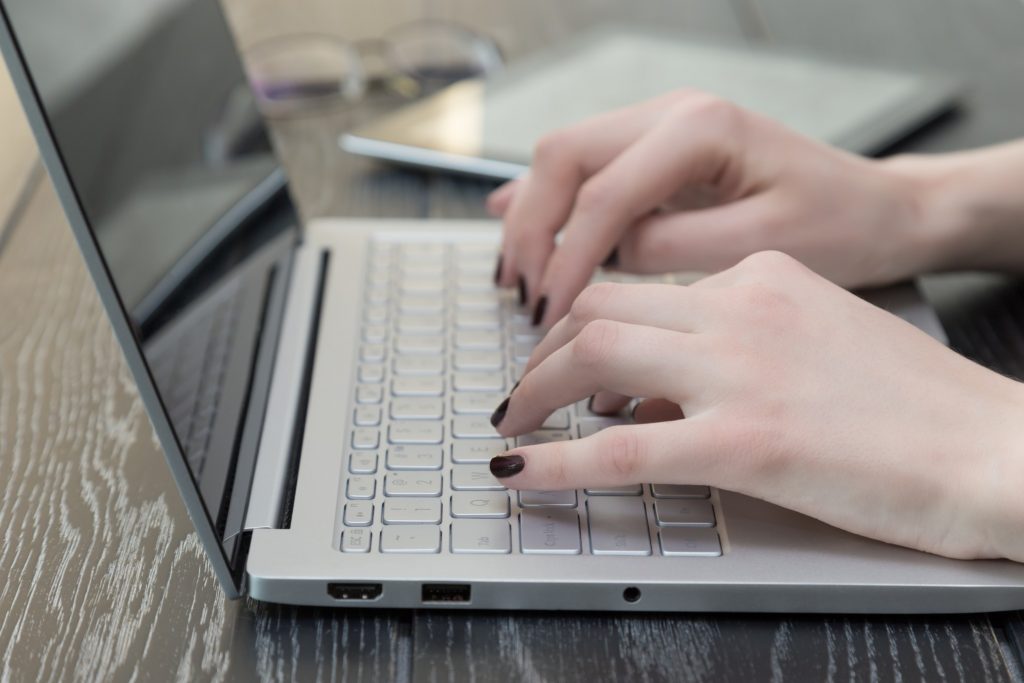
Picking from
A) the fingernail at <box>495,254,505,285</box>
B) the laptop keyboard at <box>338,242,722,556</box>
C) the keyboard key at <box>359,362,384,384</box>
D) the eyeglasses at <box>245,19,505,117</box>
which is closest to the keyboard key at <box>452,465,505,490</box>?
the laptop keyboard at <box>338,242,722,556</box>

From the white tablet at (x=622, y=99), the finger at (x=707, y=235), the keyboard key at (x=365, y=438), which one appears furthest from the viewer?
the white tablet at (x=622, y=99)

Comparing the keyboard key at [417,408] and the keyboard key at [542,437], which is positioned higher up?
the keyboard key at [417,408]

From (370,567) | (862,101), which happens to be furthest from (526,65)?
(370,567)

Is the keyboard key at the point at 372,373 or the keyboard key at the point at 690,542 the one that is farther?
the keyboard key at the point at 372,373

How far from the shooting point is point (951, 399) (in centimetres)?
53

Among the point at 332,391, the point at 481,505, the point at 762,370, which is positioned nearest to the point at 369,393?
the point at 332,391

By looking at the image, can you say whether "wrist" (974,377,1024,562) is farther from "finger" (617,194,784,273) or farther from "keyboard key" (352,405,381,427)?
"keyboard key" (352,405,381,427)

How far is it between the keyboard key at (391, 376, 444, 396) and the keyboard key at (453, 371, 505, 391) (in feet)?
0.04

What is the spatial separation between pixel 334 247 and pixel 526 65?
0.34 meters

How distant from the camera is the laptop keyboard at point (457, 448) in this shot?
52 cm

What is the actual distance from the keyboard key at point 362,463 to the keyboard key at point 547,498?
3.3 inches

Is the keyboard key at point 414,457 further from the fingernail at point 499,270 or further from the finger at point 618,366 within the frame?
the fingernail at point 499,270

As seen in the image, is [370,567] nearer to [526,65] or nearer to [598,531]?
[598,531]

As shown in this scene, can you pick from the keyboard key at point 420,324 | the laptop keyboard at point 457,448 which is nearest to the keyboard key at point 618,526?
the laptop keyboard at point 457,448
